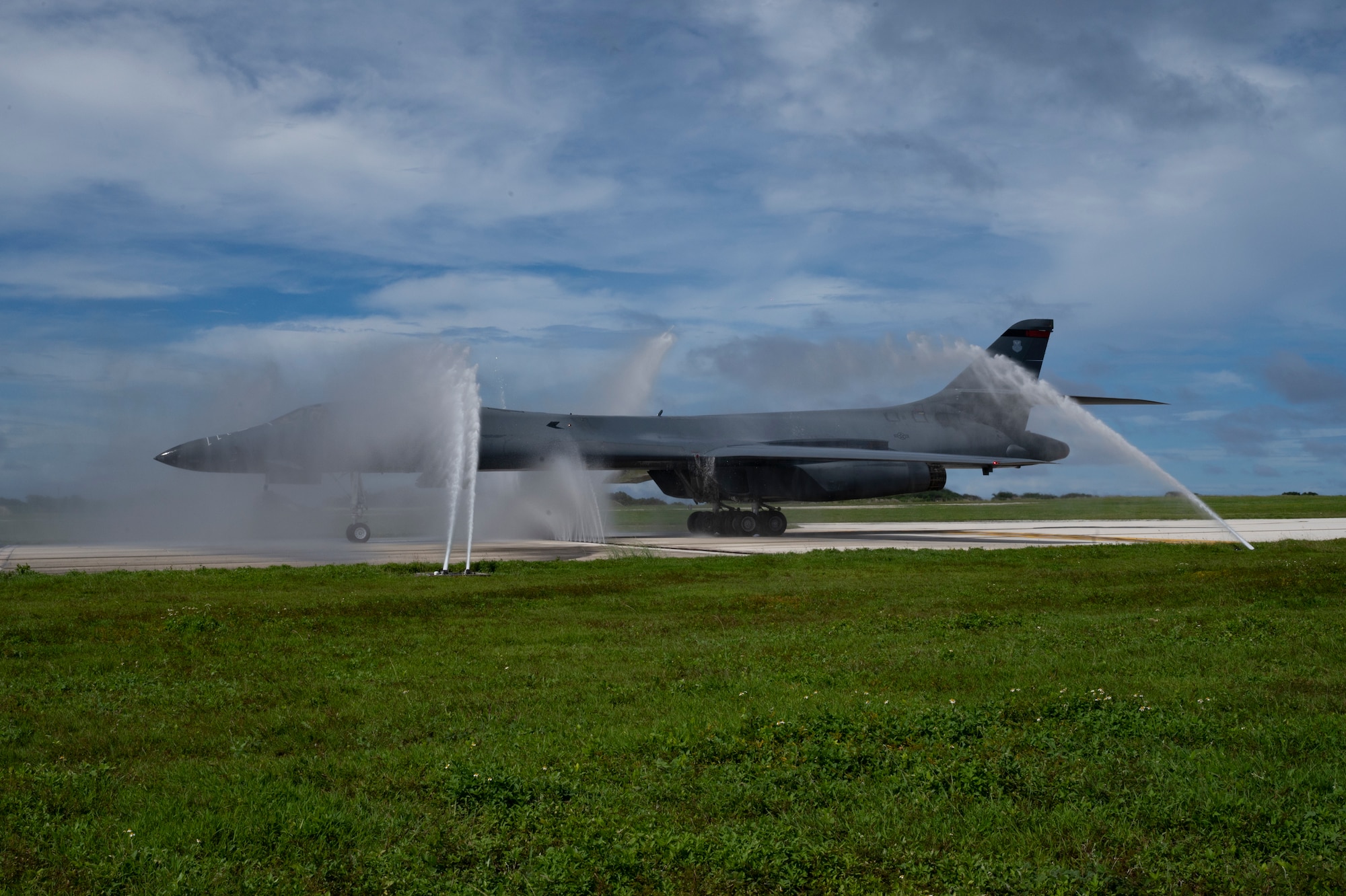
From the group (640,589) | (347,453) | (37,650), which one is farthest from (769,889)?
(347,453)

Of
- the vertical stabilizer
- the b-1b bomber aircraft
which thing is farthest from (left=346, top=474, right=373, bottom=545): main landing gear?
the vertical stabilizer

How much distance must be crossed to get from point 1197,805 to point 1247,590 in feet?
33.1

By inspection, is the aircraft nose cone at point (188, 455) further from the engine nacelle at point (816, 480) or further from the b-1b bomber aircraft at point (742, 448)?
the engine nacelle at point (816, 480)

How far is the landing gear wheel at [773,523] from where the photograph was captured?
1388 inches

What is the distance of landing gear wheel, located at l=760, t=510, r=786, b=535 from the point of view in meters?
35.2

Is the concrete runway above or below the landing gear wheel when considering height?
below

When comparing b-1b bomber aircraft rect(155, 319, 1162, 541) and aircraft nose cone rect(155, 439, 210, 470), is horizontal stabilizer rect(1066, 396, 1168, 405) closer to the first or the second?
b-1b bomber aircraft rect(155, 319, 1162, 541)

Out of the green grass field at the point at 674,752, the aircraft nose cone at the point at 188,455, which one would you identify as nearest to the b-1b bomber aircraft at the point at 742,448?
the aircraft nose cone at the point at 188,455

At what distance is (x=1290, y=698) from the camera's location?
7.59m

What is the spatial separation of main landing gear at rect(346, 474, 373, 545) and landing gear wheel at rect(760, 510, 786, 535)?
512 inches

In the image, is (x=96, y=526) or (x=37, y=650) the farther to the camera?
(x=96, y=526)

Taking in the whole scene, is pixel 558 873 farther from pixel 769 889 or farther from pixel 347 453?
pixel 347 453

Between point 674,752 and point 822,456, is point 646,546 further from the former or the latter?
A: point 674,752

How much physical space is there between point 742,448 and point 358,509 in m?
12.1
